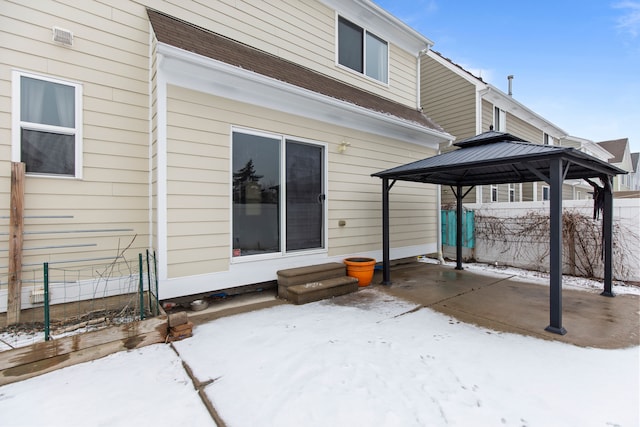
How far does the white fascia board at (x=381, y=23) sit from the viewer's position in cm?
610

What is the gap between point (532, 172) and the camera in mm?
3936

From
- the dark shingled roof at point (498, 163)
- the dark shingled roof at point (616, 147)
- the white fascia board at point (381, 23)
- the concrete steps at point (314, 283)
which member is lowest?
the concrete steps at point (314, 283)

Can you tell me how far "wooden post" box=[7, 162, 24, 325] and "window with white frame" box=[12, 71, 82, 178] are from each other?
0.67 ft

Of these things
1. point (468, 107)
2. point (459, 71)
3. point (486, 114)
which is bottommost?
point (486, 114)

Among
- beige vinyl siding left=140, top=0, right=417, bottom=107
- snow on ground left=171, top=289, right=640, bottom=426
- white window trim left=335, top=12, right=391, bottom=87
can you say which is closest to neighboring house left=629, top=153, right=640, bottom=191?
white window trim left=335, top=12, right=391, bottom=87

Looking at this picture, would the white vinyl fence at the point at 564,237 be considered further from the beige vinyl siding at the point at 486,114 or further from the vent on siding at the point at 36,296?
the vent on siding at the point at 36,296

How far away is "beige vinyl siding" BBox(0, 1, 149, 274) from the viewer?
317cm

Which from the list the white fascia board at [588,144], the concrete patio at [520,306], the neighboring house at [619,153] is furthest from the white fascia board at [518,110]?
the neighboring house at [619,153]

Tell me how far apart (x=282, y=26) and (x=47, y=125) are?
12.6 ft

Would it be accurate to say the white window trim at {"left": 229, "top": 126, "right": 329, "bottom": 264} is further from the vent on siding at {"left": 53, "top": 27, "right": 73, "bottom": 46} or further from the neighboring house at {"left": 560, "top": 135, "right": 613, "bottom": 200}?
the neighboring house at {"left": 560, "top": 135, "right": 613, "bottom": 200}

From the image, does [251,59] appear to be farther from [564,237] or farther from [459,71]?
[459,71]

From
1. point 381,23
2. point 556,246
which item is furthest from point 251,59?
point 556,246

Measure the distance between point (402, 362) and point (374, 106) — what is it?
473 centimetres

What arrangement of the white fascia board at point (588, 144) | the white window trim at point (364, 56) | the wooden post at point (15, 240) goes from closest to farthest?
the wooden post at point (15, 240)
the white window trim at point (364, 56)
the white fascia board at point (588, 144)
